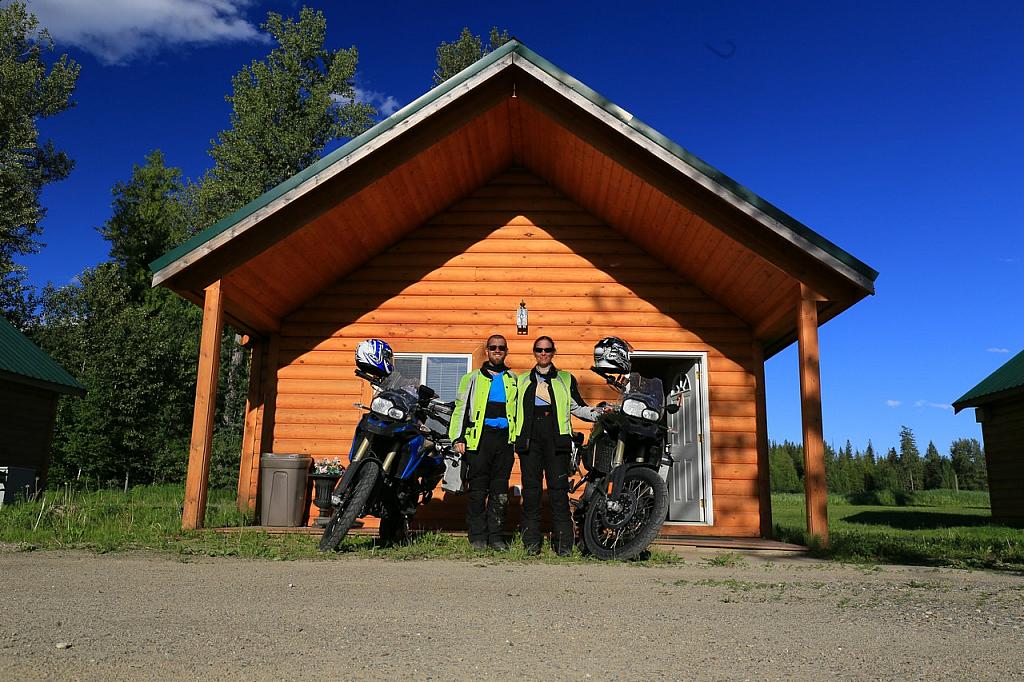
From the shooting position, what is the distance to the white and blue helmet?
6.31 m

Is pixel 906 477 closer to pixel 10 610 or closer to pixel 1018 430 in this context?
pixel 1018 430

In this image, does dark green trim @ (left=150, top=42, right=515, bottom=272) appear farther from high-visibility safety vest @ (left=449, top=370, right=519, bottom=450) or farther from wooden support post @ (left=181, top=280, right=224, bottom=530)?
high-visibility safety vest @ (left=449, top=370, right=519, bottom=450)

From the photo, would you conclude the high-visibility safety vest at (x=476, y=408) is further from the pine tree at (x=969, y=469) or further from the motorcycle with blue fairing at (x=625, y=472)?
the pine tree at (x=969, y=469)

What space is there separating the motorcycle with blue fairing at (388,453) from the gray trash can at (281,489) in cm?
268

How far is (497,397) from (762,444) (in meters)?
4.37

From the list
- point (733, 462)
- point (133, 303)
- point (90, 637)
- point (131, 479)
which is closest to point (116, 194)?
point (133, 303)

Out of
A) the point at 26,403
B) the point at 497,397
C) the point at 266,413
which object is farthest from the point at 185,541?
the point at 26,403

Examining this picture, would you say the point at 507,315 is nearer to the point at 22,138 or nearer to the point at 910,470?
the point at 22,138

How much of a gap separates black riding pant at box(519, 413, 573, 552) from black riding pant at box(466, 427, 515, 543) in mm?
180

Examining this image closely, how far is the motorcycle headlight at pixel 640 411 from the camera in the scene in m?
6.12

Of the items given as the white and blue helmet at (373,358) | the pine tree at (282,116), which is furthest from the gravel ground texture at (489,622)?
the pine tree at (282,116)

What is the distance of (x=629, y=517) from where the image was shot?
6043 mm

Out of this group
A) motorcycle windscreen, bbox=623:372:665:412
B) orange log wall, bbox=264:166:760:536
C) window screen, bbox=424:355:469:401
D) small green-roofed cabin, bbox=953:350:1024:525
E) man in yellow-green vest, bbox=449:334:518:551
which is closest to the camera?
motorcycle windscreen, bbox=623:372:665:412

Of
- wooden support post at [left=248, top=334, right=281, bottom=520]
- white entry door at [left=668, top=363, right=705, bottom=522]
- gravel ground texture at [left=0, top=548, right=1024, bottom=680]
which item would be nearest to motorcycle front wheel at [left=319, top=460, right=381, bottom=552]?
gravel ground texture at [left=0, top=548, right=1024, bottom=680]
